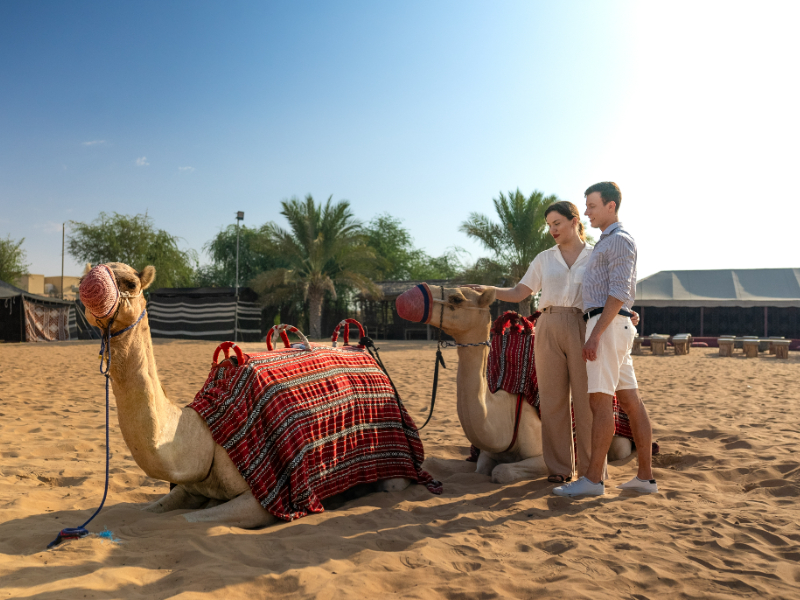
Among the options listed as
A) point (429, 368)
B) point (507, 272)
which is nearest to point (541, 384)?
point (429, 368)

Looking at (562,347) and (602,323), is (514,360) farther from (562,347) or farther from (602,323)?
(602,323)

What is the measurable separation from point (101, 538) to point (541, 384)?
104 inches

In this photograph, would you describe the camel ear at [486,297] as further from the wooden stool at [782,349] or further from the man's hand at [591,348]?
the wooden stool at [782,349]

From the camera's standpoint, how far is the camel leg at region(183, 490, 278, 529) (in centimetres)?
281

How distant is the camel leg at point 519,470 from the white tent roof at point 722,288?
2088 centimetres

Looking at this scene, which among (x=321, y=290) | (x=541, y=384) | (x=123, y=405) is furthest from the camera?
(x=321, y=290)

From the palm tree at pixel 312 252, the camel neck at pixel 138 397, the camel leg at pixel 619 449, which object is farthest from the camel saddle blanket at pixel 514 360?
the palm tree at pixel 312 252

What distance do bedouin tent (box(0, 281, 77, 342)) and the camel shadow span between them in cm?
2193

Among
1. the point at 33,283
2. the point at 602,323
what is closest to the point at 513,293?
the point at 602,323

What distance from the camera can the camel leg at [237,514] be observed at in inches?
111

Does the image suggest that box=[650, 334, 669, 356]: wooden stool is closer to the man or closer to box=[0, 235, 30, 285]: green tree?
the man

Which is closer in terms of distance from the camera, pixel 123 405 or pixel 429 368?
pixel 123 405

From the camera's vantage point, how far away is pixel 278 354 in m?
3.34

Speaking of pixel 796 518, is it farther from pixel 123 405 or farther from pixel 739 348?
pixel 739 348
